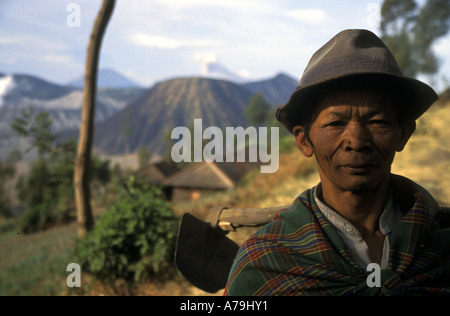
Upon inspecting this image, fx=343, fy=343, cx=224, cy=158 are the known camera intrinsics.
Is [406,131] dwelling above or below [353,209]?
above

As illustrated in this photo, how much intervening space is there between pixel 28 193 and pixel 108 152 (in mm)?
132207

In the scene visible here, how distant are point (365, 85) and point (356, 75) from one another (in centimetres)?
6

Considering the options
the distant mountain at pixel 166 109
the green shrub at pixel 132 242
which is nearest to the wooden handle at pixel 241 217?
the green shrub at pixel 132 242

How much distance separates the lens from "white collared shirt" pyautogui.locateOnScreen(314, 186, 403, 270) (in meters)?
1.50

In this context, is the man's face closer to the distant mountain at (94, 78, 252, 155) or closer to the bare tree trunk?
the bare tree trunk

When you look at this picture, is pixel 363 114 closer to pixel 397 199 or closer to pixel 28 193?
pixel 397 199

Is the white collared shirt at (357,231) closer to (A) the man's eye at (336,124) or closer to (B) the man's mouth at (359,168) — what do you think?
(B) the man's mouth at (359,168)

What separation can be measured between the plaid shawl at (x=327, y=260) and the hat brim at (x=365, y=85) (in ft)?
1.32

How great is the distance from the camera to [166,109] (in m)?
179

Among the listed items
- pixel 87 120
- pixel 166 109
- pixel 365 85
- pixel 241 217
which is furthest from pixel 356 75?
pixel 166 109

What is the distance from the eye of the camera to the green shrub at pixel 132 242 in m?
5.74

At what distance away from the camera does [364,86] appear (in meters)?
1.43

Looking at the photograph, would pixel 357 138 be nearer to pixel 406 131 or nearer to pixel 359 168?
pixel 359 168

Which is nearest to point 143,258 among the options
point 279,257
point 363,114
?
point 279,257
